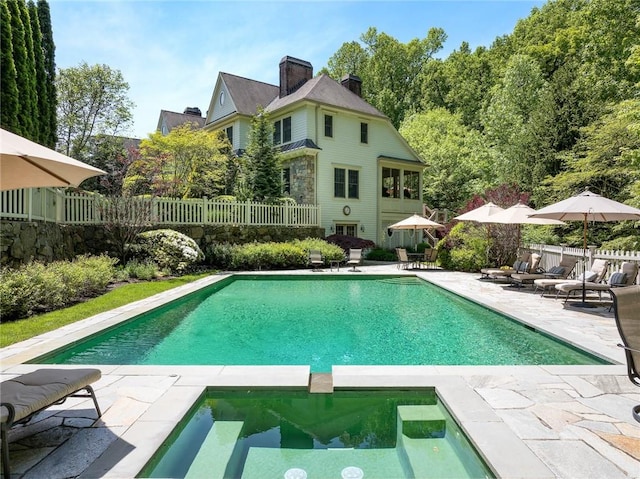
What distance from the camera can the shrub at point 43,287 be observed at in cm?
648

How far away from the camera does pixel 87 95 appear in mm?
21375

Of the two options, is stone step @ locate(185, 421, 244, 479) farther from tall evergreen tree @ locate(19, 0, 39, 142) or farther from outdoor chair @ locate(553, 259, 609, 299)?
tall evergreen tree @ locate(19, 0, 39, 142)

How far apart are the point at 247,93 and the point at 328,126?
20.8 ft

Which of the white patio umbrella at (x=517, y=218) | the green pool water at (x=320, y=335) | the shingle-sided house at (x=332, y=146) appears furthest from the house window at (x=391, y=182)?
the green pool water at (x=320, y=335)

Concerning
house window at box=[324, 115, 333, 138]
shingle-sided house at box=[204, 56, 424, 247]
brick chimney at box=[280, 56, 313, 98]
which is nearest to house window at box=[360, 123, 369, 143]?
shingle-sided house at box=[204, 56, 424, 247]

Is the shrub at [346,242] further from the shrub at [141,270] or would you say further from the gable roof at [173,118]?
the gable roof at [173,118]

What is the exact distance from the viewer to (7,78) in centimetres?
948

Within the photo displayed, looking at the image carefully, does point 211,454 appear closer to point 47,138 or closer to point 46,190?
point 46,190

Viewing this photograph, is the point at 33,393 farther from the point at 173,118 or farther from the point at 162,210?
the point at 173,118

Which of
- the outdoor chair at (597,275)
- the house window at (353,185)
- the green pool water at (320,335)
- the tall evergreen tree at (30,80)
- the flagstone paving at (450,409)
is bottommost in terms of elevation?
the green pool water at (320,335)

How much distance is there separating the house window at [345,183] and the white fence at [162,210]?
2202mm

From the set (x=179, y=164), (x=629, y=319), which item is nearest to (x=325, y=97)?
(x=179, y=164)

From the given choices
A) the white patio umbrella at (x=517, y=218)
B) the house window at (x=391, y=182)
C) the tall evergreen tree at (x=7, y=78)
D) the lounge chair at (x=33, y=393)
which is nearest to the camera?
the lounge chair at (x=33, y=393)

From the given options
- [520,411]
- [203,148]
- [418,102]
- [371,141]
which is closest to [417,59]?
[418,102]
